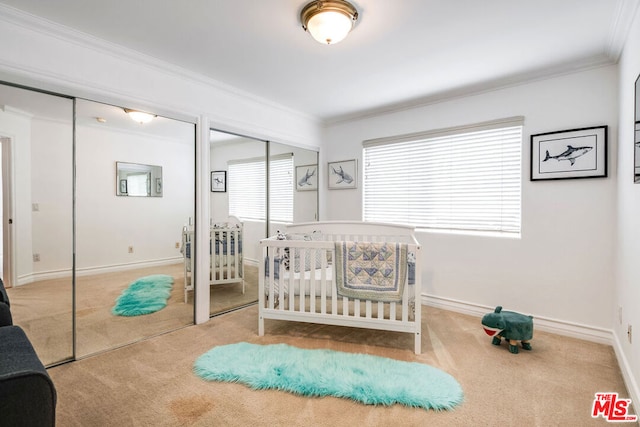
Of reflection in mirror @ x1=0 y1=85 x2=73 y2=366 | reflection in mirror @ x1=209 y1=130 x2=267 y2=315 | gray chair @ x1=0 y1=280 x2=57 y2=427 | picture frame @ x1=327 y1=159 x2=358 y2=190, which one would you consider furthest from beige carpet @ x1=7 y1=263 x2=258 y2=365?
picture frame @ x1=327 y1=159 x2=358 y2=190

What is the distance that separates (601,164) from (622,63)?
0.75 m

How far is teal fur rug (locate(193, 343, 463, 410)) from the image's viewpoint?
1.76 meters

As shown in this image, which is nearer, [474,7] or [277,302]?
[474,7]

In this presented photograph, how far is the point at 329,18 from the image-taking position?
5.95ft

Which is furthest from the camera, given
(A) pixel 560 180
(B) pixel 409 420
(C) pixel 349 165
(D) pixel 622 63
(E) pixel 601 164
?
(C) pixel 349 165

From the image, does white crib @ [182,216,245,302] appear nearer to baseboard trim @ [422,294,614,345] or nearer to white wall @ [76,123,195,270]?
white wall @ [76,123,195,270]

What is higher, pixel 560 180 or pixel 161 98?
pixel 161 98

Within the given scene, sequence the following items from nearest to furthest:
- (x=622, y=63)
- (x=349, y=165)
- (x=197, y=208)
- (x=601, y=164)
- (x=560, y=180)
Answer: (x=622, y=63)
(x=601, y=164)
(x=560, y=180)
(x=197, y=208)
(x=349, y=165)

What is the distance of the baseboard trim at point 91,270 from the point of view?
2.12m

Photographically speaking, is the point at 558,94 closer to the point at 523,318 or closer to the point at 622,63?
the point at 622,63

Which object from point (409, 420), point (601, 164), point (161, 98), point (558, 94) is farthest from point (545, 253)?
point (161, 98)

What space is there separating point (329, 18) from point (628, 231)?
233cm

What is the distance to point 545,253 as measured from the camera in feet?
9.02

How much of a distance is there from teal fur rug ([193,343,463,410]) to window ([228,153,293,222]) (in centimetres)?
154
